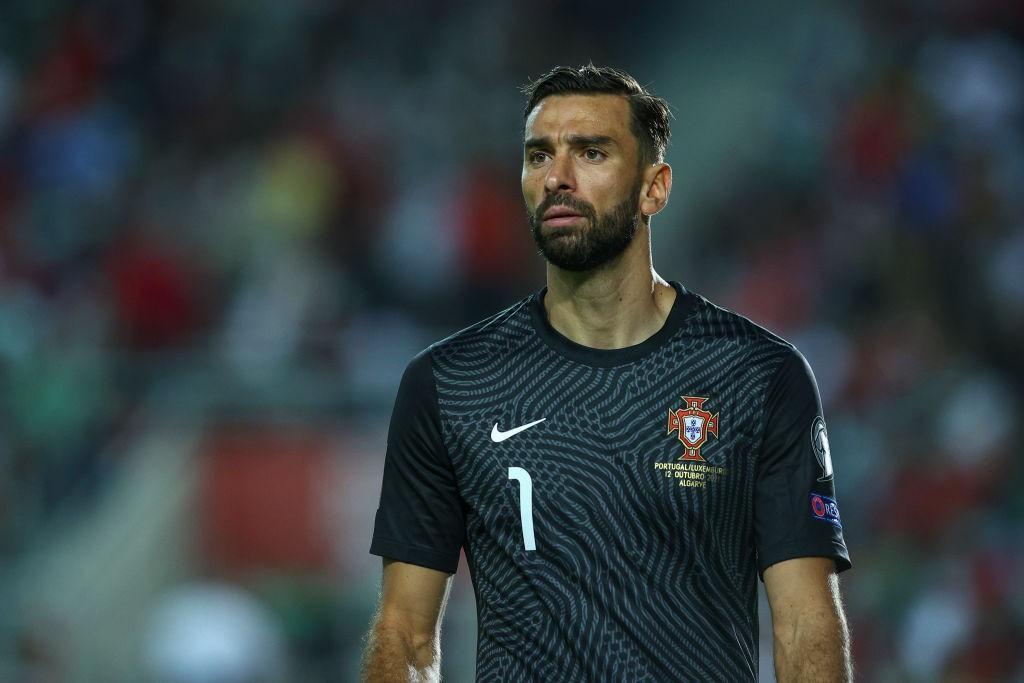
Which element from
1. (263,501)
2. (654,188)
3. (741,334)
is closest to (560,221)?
(654,188)

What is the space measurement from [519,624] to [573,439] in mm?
446

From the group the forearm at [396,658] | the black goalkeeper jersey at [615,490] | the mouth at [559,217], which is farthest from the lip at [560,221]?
the forearm at [396,658]

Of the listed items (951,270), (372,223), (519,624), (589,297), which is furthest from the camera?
(372,223)

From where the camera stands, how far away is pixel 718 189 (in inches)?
450

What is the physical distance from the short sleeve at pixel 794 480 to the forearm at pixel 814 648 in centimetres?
15

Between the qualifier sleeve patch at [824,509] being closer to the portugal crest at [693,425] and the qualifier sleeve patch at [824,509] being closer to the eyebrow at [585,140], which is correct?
the portugal crest at [693,425]

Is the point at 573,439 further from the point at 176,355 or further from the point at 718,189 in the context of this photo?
the point at 718,189

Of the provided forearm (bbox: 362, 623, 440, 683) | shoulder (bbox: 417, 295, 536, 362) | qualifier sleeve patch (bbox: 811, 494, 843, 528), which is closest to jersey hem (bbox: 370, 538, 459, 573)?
forearm (bbox: 362, 623, 440, 683)

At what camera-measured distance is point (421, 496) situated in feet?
13.4

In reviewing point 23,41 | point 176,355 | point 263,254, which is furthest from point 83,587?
point 23,41

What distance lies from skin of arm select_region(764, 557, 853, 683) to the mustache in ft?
3.06

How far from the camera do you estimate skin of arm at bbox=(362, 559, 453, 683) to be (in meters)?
3.97

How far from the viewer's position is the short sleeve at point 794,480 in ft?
12.5

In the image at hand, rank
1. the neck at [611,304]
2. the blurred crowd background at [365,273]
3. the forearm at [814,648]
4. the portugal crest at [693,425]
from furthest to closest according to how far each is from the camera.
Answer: the blurred crowd background at [365,273], the neck at [611,304], the portugal crest at [693,425], the forearm at [814,648]
